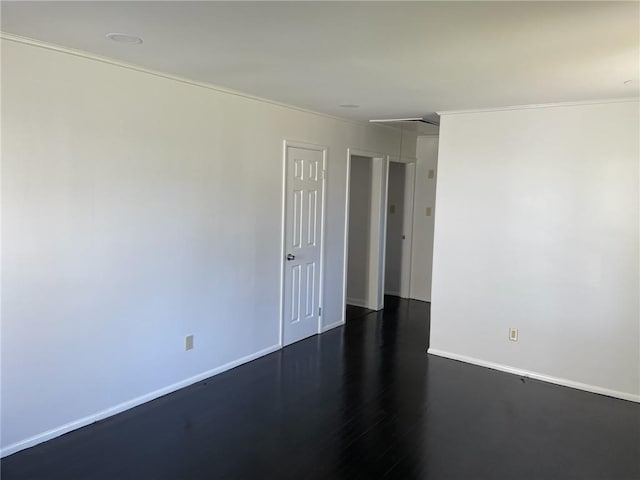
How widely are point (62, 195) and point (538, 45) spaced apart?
8.99 feet

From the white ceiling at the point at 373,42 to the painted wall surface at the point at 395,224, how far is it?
3.36 metres

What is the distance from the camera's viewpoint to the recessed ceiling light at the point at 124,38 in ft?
8.48

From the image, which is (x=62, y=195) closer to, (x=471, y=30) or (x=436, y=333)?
(x=471, y=30)

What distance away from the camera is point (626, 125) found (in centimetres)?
380

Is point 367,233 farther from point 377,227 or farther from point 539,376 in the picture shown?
point 539,376

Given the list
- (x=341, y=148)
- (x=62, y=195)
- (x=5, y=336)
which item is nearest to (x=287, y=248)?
(x=341, y=148)

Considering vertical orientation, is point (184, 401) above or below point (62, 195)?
below

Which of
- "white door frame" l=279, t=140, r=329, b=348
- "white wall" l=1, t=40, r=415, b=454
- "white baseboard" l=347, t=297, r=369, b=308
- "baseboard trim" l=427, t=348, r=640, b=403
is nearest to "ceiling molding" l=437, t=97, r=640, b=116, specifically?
"white door frame" l=279, t=140, r=329, b=348

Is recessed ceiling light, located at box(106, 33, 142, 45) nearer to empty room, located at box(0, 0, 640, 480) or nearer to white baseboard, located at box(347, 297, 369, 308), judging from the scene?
empty room, located at box(0, 0, 640, 480)

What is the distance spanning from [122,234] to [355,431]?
1994 mm

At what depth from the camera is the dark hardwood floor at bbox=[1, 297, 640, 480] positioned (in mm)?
2799

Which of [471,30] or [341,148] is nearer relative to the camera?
[471,30]

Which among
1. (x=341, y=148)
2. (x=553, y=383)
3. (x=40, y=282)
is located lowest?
(x=553, y=383)

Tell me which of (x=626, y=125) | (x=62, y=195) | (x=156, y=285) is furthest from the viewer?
(x=626, y=125)
